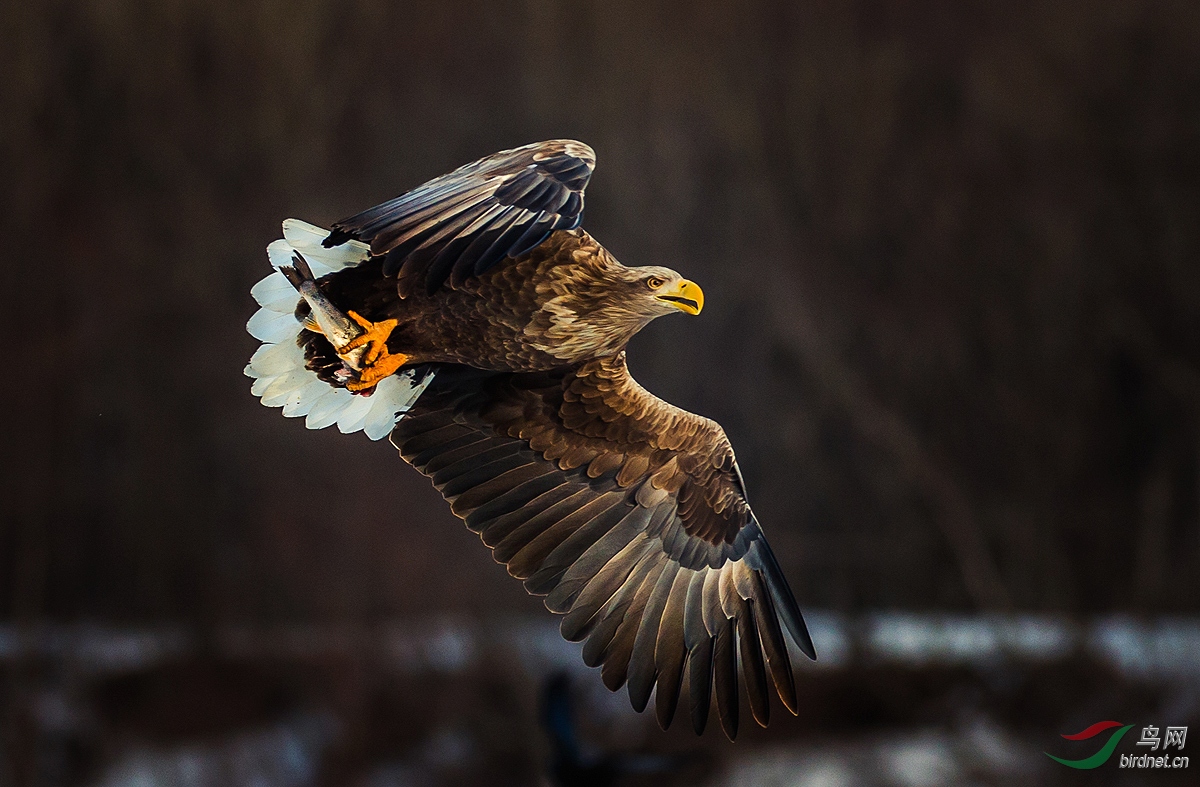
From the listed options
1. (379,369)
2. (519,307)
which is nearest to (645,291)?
(519,307)

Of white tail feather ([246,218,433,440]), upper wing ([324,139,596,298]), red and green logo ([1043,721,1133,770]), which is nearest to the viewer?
upper wing ([324,139,596,298])

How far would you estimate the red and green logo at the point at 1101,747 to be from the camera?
17.1 feet

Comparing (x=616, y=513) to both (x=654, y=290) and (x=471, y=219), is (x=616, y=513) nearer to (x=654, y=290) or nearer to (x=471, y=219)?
(x=654, y=290)

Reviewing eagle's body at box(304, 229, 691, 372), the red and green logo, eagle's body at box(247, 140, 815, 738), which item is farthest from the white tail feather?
the red and green logo

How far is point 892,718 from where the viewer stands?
527cm

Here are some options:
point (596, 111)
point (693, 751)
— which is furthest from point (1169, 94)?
point (693, 751)

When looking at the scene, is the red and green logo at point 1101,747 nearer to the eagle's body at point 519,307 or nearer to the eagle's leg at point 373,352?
the eagle's body at point 519,307

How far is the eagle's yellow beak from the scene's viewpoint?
7.49ft

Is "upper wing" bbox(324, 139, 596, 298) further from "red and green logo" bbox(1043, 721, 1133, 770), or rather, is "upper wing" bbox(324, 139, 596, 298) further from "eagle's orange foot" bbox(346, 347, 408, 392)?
"red and green logo" bbox(1043, 721, 1133, 770)

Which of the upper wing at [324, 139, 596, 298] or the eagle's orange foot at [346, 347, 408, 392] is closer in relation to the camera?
the upper wing at [324, 139, 596, 298]

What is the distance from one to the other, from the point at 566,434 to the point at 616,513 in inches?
8.3

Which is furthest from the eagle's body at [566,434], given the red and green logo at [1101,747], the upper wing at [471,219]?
the red and green logo at [1101,747]

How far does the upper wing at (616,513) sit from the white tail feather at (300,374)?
0.06m

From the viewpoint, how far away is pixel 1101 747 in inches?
206
